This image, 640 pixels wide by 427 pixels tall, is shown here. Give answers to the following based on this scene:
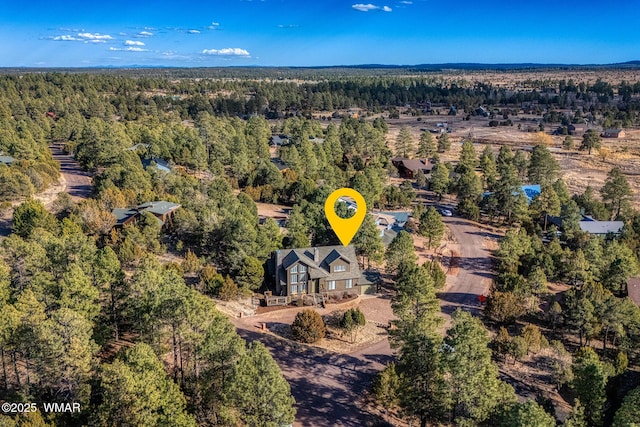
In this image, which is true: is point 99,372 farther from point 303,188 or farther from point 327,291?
point 303,188

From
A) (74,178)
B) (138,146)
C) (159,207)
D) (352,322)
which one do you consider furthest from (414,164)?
(352,322)

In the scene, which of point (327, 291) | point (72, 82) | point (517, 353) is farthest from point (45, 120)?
point (517, 353)

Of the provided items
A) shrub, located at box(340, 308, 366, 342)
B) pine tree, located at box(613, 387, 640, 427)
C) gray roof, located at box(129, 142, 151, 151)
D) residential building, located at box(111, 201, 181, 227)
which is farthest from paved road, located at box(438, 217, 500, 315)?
gray roof, located at box(129, 142, 151, 151)

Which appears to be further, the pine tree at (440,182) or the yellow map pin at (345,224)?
the pine tree at (440,182)

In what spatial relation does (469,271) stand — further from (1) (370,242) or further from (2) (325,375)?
(2) (325,375)

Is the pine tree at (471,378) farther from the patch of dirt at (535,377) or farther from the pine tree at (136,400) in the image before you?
the pine tree at (136,400)

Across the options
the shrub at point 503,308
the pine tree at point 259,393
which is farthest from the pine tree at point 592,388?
the pine tree at point 259,393
